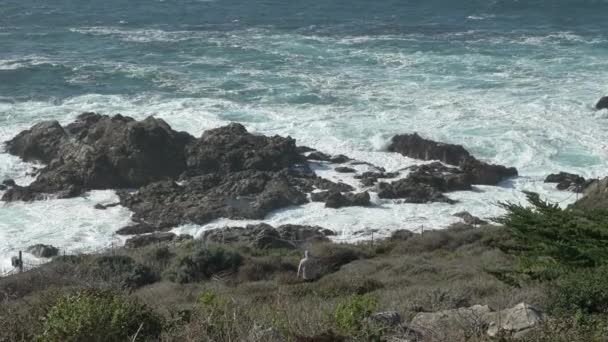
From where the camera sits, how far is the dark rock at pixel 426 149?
1214 inches

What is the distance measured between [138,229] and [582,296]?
59.9ft

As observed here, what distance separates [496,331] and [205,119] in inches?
1201

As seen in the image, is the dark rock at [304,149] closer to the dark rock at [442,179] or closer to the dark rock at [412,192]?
the dark rock at [442,179]

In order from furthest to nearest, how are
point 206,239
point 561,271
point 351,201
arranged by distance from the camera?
point 351,201 → point 206,239 → point 561,271

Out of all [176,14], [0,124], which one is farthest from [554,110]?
[176,14]

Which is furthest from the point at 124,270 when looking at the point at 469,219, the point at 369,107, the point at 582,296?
the point at 369,107

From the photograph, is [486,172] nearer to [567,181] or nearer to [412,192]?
[567,181]

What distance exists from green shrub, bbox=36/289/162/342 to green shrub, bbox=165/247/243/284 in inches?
342

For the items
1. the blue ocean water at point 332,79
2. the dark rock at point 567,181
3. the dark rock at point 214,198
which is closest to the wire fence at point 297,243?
the blue ocean water at point 332,79

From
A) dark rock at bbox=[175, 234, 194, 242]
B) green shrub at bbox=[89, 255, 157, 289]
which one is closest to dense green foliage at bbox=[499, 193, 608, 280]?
Answer: green shrub at bbox=[89, 255, 157, 289]

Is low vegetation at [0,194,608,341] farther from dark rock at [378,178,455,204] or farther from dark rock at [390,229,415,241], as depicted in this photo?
dark rock at [378,178,455,204]

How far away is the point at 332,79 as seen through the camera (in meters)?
43.8

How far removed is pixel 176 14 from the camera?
67000 millimetres

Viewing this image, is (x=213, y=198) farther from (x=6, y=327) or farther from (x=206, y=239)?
(x=6, y=327)
